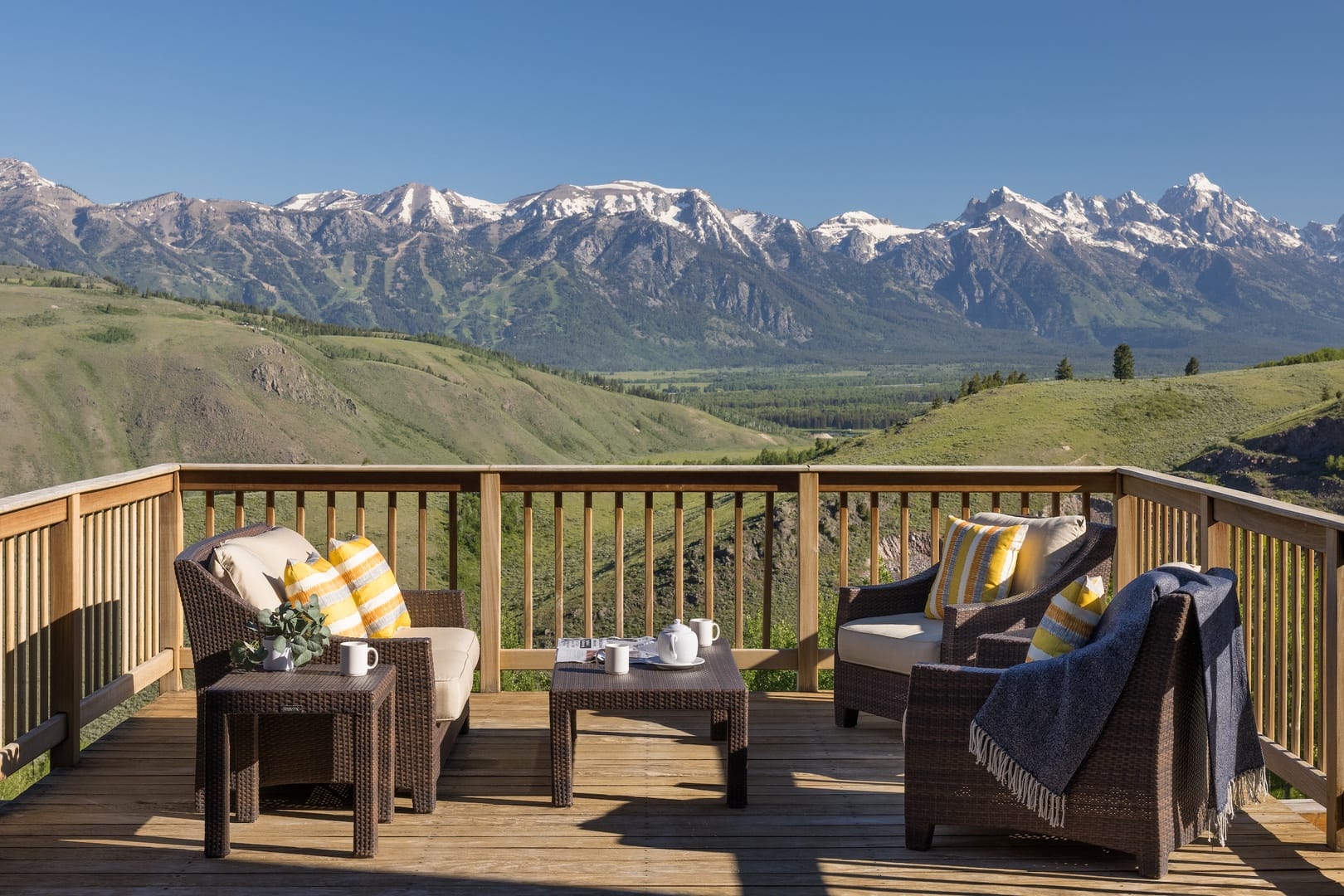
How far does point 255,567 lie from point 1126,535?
3758 millimetres

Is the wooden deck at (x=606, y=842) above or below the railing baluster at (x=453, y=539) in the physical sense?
below

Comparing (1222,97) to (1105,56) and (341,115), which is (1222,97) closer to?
(1105,56)

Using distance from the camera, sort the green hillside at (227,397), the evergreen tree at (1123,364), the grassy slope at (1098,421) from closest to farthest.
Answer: the grassy slope at (1098,421) < the evergreen tree at (1123,364) < the green hillside at (227,397)

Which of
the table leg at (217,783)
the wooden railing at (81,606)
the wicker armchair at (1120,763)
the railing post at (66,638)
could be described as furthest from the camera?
the railing post at (66,638)

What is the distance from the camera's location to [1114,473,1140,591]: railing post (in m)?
5.15

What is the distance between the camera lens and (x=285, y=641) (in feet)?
11.1

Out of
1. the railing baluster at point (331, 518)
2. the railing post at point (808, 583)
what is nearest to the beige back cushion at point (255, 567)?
the railing baluster at point (331, 518)

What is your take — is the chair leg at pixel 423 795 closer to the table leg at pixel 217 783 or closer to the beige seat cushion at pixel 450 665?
the beige seat cushion at pixel 450 665

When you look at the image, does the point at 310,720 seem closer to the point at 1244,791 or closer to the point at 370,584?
the point at 370,584

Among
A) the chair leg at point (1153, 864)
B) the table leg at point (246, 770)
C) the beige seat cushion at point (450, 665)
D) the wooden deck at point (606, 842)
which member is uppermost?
the beige seat cushion at point (450, 665)

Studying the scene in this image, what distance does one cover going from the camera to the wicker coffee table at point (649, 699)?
136 inches

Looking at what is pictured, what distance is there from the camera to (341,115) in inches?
4245

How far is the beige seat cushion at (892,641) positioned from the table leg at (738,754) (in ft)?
2.93

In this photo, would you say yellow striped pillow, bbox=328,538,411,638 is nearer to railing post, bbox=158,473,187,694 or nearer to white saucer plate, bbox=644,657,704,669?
white saucer plate, bbox=644,657,704,669
